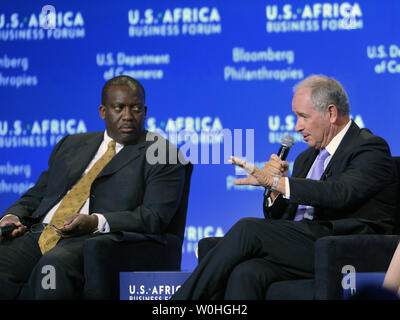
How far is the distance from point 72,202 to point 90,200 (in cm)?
13

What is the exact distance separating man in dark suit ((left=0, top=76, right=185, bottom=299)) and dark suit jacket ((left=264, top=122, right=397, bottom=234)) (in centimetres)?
70

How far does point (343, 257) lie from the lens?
9.40ft

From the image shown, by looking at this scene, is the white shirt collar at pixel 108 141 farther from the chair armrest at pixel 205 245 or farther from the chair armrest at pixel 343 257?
the chair armrest at pixel 343 257

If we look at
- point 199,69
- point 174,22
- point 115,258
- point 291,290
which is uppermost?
point 174,22

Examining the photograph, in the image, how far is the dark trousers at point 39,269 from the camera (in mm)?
3232

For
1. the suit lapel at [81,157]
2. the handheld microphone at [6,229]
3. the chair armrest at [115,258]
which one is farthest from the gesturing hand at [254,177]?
the handheld microphone at [6,229]

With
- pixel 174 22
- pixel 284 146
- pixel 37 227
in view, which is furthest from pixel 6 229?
pixel 174 22

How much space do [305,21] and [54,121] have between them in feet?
6.72

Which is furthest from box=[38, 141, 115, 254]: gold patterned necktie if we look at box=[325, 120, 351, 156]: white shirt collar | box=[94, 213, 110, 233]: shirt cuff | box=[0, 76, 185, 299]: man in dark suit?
box=[325, 120, 351, 156]: white shirt collar

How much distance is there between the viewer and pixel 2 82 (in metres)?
5.36

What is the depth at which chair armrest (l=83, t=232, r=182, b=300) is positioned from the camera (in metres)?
3.23

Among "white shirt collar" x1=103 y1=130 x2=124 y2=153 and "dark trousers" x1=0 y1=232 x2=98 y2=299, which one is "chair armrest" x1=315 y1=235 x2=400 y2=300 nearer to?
"dark trousers" x1=0 y1=232 x2=98 y2=299

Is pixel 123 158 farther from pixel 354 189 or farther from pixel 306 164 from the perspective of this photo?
pixel 354 189
